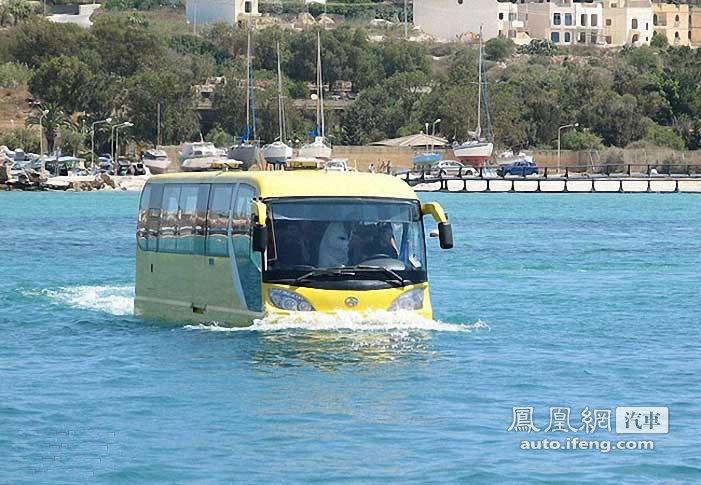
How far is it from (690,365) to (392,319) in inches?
152

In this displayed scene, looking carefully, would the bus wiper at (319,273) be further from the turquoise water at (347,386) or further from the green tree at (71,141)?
the green tree at (71,141)

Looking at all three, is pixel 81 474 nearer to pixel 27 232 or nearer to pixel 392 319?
pixel 392 319

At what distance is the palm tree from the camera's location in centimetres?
13262

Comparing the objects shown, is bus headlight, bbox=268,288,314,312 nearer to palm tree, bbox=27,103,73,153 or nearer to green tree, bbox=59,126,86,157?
palm tree, bbox=27,103,73,153

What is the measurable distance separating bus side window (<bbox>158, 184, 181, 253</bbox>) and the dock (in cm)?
8694

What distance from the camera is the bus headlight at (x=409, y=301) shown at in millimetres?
23734

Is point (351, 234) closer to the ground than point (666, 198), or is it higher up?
higher up

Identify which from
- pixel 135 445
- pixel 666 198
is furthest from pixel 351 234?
pixel 666 198

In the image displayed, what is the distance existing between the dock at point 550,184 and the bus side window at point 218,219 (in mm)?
88631

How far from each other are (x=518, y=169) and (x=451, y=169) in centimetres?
546

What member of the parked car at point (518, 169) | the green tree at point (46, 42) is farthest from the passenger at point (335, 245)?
the green tree at point (46, 42)

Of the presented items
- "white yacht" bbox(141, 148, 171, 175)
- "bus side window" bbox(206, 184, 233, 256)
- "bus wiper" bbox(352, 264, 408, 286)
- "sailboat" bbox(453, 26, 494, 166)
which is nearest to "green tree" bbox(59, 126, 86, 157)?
"white yacht" bbox(141, 148, 171, 175)

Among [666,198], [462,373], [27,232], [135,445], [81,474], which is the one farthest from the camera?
[666,198]

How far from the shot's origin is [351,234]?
23.9m
